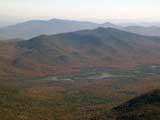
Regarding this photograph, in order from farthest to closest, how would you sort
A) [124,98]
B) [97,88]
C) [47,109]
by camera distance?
1. [97,88]
2. [124,98]
3. [47,109]

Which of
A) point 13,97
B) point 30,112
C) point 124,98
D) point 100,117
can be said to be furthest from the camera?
point 124,98

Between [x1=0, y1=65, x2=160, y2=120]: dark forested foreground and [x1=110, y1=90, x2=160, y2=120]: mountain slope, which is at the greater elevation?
[x1=110, y1=90, x2=160, y2=120]: mountain slope

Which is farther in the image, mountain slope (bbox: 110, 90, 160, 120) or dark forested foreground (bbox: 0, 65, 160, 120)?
dark forested foreground (bbox: 0, 65, 160, 120)

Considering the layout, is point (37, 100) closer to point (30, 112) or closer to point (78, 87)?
point (30, 112)

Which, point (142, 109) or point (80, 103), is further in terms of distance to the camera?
point (80, 103)

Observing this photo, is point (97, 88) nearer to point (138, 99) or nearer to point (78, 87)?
point (78, 87)

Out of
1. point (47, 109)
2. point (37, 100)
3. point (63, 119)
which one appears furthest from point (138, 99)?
point (37, 100)

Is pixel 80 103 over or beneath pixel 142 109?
beneath

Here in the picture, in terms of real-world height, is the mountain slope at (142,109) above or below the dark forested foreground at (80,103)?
above

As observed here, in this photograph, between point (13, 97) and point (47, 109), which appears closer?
point (47, 109)

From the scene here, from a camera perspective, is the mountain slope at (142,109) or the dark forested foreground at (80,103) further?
the dark forested foreground at (80,103)
